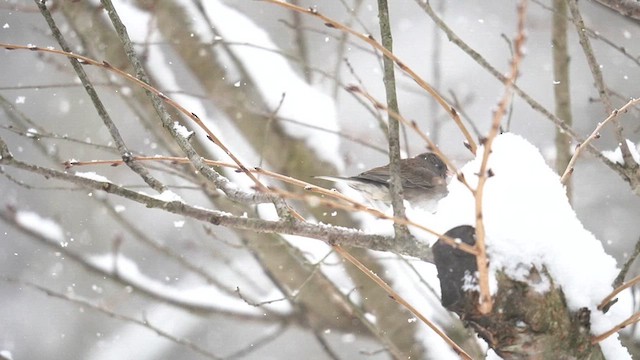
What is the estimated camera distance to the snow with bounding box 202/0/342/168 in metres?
3.45

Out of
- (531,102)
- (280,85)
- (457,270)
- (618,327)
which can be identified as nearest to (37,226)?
(280,85)

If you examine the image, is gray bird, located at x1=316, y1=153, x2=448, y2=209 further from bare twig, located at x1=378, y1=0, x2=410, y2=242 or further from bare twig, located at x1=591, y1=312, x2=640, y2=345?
bare twig, located at x1=591, y1=312, x2=640, y2=345

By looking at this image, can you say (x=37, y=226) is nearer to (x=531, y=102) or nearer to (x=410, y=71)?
(x=531, y=102)

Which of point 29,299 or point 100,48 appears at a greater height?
Answer: point 29,299

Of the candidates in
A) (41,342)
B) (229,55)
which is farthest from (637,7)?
(41,342)

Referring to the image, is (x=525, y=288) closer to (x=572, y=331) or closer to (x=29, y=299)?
(x=572, y=331)

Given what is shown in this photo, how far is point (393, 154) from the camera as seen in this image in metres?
1.41

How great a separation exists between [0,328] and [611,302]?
7081 mm

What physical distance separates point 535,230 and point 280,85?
253 centimetres

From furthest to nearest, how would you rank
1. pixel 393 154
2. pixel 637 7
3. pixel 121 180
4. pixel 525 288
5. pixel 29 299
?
pixel 29 299
pixel 121 180
pixel 637 7
pixel 393 154
pixel 525 288

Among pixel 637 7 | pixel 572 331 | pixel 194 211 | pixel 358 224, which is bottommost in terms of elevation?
pixel 572 331

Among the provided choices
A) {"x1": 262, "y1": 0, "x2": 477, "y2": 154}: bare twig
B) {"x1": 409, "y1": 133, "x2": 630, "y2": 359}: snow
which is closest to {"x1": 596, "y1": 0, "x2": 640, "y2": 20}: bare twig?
{"x1": 409, "y1": 133, "x2": 630, "y2": 359}: snow

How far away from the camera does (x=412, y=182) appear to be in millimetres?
4023

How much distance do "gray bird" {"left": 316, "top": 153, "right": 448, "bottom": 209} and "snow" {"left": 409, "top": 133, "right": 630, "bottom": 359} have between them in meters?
2.04
